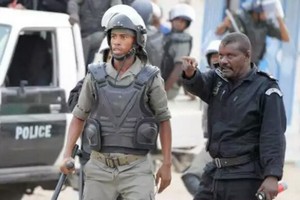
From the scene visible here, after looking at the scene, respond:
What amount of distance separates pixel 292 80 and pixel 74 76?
467 cm

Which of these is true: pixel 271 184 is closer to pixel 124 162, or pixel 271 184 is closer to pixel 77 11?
pixel 124 162

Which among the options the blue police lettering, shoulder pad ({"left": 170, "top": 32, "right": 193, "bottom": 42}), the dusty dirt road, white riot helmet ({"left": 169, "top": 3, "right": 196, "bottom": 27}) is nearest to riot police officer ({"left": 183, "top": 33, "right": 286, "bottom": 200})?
the blue police lettering

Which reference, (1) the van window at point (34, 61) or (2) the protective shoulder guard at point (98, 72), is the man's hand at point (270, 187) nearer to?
(2) the protective shoulder guard at point (98, 72)

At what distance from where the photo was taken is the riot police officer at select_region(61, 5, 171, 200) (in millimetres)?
6207

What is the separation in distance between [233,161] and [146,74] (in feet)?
2.22

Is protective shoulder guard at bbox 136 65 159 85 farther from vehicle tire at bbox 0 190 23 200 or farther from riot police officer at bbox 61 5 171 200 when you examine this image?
vehicle tire at bbox 0 190 23 200

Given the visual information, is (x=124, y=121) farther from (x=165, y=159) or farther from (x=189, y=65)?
(x=189, y=65)

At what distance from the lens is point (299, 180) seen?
11945 mm

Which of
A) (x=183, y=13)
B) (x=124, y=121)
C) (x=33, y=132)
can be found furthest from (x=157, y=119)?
(x=183, y=13)

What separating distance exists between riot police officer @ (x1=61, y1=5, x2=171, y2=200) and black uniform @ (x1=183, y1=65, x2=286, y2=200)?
0.80ft

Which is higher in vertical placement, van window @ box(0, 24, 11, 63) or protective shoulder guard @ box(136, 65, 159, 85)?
protective shoulder guard @ box(136, 65, 159, 85)

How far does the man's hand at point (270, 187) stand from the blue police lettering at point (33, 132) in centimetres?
304

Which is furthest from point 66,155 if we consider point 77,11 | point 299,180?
point 299,180

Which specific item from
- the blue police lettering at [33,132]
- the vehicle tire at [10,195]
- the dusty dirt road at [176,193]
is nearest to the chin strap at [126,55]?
the blue police lettering at [33,132]
